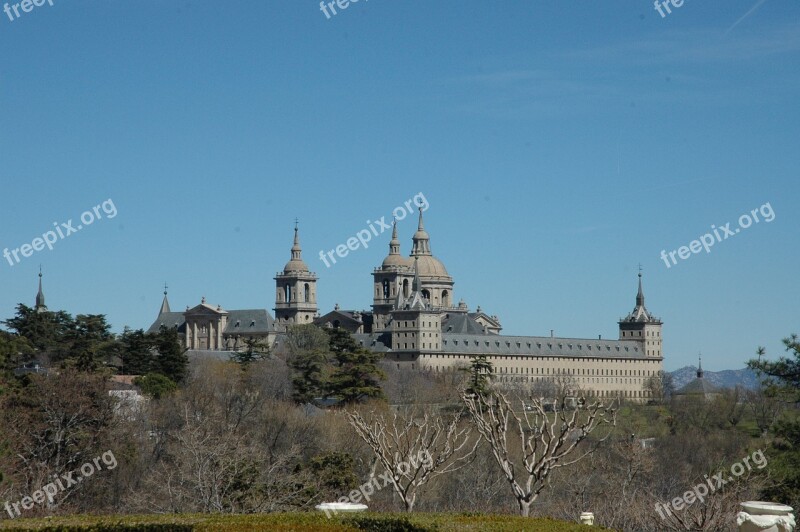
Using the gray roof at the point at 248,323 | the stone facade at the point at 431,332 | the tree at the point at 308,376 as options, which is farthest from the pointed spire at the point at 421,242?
the tree at the point at 308,376

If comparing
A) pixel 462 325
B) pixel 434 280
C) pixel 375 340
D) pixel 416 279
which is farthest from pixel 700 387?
pixel 434 280

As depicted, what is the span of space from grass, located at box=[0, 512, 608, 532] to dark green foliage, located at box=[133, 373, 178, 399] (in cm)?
4057

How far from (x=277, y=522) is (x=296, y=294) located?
13505 centimetres

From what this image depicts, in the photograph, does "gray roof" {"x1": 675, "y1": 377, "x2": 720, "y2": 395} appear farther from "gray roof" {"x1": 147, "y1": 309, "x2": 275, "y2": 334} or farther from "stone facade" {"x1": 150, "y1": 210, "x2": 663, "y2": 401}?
"gray roof" {"x1": 147, "y1": 309, "x2": 275, "y2": 334}

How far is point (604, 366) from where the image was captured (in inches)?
5743

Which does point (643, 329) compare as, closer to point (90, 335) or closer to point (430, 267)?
point (430, 267)

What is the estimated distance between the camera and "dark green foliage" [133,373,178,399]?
→ 62.8m

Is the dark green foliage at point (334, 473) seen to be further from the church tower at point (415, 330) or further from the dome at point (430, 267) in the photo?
the dome at point (430, 267)

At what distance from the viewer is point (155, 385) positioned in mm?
64562

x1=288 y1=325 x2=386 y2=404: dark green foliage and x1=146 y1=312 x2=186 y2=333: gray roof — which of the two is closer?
x1=288 y1=325 x2=386 y2=404: dark green foliage

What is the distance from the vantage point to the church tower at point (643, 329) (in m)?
152

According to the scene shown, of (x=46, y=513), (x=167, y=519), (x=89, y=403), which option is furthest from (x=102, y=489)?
(x=167, y=519)

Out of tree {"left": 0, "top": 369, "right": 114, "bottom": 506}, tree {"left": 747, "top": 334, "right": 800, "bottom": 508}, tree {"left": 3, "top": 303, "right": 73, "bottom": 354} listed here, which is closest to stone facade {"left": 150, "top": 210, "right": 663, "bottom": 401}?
tree {"left": 3, "top": 303, "right": 73, "bottom": 354}

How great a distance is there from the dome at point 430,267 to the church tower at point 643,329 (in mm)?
21123
